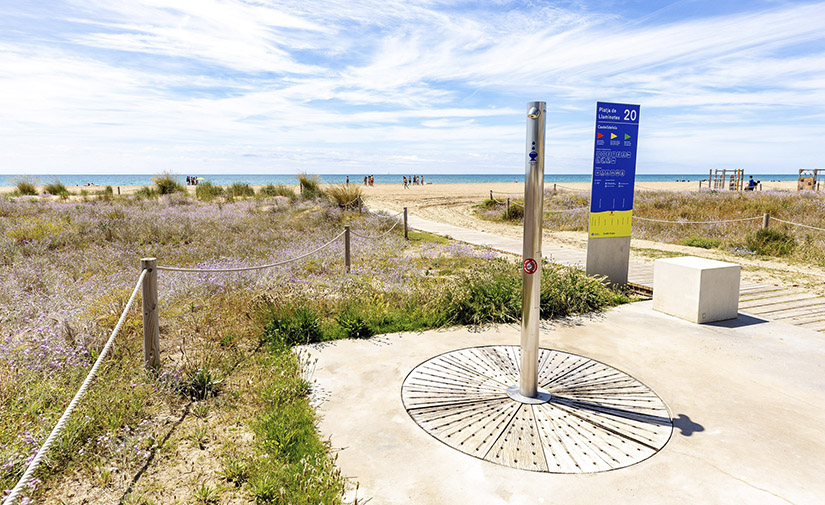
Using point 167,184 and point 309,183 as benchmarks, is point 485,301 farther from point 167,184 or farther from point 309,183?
point 167,184

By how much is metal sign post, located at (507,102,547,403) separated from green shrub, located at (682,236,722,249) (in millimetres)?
11704

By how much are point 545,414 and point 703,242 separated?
1210 cm

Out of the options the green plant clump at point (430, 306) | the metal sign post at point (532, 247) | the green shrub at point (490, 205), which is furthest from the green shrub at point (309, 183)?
the metal sign post at point (532, 247)

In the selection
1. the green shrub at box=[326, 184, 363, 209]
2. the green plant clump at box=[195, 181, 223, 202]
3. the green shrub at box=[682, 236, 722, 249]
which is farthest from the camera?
the green plant clump at box=[195, 181, 223, 202]

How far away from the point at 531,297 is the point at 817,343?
3.89 m

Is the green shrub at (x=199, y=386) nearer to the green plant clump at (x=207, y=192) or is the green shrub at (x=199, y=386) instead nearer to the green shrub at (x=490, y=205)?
the green plant clump at (x=207, y=192)

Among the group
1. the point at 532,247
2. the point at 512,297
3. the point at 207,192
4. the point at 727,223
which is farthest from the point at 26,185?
the point at 727,223

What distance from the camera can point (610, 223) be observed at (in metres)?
7.68

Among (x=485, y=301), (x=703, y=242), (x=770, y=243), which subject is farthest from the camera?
(x=703, y=242)

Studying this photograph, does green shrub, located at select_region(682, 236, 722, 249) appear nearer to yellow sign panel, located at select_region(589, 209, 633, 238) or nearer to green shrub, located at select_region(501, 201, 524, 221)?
yellow sign panel, located at select_region(589, 209, 633, 238)

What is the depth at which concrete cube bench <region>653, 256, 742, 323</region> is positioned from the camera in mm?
5891

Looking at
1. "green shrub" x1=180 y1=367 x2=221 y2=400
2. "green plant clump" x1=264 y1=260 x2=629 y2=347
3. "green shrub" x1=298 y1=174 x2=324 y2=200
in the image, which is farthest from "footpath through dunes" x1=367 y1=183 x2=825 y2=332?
"green shrub" x1=180 y1=367 x2=221 y2=400

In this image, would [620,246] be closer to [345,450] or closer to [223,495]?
[345,450]

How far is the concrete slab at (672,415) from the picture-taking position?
277 cm
